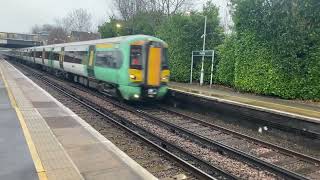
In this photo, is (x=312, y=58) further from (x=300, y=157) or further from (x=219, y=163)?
(x=219, y=163)

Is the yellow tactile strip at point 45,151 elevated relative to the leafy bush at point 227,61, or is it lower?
A: lower

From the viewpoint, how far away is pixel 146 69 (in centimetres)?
1580

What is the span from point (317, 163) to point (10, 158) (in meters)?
6.98

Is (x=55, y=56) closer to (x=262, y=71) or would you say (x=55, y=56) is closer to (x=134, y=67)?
(x=134, y=67)

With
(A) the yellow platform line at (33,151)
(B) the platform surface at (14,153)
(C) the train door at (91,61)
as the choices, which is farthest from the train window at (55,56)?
(B) the platform surface at (14,153)

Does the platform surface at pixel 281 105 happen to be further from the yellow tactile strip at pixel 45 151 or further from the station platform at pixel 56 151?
the yellow tactile strip at pixel 45 151

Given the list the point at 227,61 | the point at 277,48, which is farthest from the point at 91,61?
the point at 277,48

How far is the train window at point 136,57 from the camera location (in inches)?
616

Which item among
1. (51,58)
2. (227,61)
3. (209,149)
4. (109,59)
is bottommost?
(209,149)

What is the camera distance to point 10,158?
7383 mm

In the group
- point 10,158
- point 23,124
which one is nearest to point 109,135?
point 23,124

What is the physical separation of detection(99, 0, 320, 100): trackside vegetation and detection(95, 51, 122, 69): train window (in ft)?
24.9

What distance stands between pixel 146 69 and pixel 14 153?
28.7 feet

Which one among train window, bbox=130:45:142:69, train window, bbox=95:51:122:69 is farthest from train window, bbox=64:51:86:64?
train window, bbox=130:45:142:69
